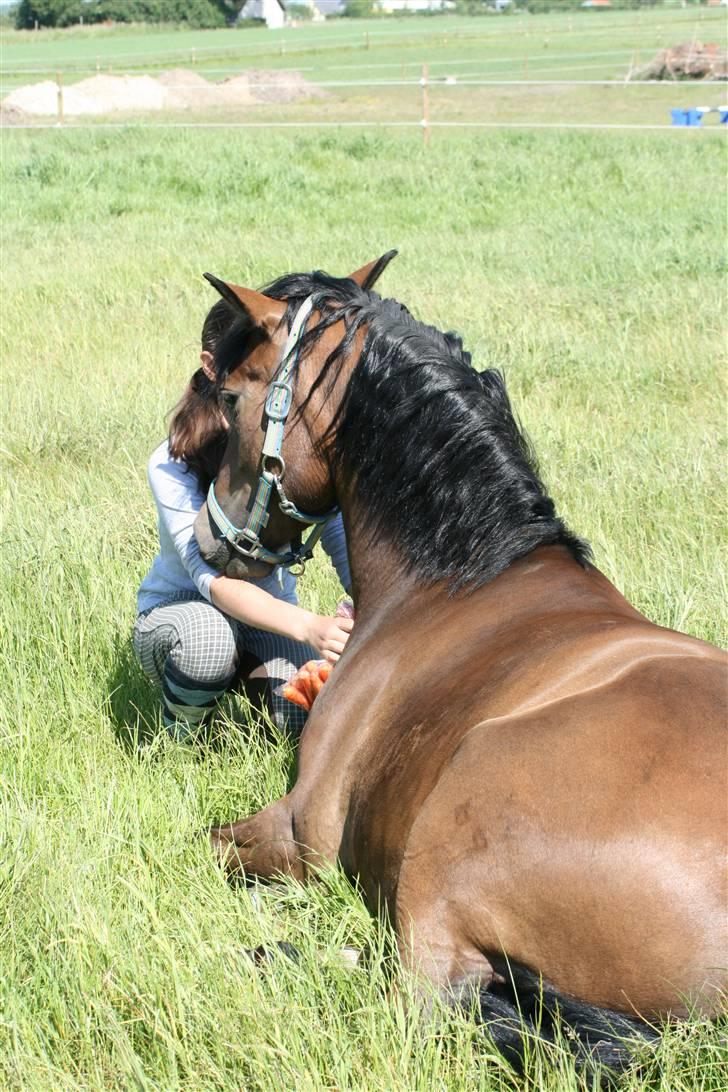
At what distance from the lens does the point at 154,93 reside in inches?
1449

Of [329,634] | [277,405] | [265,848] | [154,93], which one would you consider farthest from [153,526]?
[154,93]

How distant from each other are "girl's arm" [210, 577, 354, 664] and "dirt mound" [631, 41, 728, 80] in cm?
3820

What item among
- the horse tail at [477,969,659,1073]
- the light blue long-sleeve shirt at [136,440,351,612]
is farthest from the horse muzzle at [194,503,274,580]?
the horse tail at [477,969,659,1073]

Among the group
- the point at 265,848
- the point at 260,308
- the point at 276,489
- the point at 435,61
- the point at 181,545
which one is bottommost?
the point at 265,848

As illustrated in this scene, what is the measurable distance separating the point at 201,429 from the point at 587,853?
1750mm

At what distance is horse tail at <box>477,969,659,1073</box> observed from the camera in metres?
1.82

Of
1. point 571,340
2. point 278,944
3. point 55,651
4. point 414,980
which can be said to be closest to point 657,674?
point 414,980

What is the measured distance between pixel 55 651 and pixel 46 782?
67 cm

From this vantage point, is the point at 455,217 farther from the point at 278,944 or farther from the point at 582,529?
the point at 278,944

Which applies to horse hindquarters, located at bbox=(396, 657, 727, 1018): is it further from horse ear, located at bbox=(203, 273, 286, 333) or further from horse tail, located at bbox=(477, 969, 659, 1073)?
horse ear, located at bbox=(203, 273, 286, 333)

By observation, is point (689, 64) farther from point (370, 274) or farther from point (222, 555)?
point (222, 555)

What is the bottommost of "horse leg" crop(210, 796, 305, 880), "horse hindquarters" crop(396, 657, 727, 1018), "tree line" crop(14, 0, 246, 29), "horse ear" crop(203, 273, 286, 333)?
"horse leg" crop(210, 796, 305, 880)

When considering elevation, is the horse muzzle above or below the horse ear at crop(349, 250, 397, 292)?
below

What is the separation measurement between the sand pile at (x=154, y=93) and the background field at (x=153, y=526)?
20528 mm
